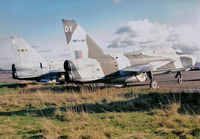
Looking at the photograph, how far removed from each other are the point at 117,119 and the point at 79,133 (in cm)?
179

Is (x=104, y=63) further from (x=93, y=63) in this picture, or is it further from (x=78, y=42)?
(x=78, y=42)

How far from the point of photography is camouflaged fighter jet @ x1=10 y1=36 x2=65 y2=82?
2067cm

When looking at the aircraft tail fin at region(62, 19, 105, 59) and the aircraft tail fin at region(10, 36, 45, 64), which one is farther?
the aircraft tail fin at region(10, 36, 45, 64)

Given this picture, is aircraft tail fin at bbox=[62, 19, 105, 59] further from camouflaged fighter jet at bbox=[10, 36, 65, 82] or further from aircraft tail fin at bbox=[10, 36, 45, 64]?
aircraft tail fin at bbox=[10, 36, 45, 64]

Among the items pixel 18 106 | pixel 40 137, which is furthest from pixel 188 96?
pixel 18 106

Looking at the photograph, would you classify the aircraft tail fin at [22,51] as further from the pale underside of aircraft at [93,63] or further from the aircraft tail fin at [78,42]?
the aircraft tail fin at [78,42]

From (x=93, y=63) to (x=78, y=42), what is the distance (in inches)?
79.1

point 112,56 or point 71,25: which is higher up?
point 71,25

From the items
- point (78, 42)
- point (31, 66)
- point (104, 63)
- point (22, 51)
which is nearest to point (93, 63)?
point (104, 63)

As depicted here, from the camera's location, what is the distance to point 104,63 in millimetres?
15734

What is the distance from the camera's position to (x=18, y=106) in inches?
427

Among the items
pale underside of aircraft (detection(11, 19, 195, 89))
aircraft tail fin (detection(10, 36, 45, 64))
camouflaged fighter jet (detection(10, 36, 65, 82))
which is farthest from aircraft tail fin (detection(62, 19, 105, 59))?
aircraft tail fin (detection(10, 36, 45, 64))

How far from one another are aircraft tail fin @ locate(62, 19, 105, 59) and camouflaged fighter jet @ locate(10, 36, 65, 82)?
708 cm

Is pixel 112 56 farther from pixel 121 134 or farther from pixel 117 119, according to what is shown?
pixel 121 134
